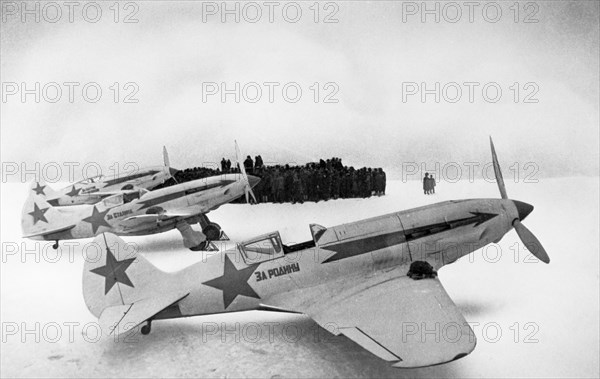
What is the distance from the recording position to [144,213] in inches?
222

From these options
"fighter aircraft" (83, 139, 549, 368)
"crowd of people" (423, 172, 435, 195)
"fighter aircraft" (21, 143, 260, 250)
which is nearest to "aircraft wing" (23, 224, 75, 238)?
"fighter aircraft" (21, 143, 260, 250)

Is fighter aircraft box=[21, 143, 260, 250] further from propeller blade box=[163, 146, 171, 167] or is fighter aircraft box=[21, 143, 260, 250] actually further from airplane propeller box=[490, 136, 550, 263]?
airplane propeller box=[490, 136, 550, 263]

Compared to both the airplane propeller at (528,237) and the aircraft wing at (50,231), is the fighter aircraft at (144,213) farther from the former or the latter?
the airplane propeller at (528,237)

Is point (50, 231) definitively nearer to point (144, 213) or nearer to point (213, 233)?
point (144, 213)

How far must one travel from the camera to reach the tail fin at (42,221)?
5137mm

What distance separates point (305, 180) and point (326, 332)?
5063mm

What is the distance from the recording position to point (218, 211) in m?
7.34

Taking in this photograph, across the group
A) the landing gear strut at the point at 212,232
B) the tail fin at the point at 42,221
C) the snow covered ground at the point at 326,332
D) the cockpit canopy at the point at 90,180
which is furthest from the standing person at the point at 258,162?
the tail fin at the point at 42,221

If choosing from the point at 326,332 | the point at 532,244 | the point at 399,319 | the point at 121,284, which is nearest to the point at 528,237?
the point at 532,244

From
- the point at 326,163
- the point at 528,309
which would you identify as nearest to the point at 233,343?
the point at 528,309

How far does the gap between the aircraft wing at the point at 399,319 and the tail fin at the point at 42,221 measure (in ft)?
11.4

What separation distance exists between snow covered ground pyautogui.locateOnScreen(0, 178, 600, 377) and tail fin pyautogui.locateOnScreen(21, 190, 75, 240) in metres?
0.19

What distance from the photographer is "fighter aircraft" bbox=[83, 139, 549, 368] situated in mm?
2674

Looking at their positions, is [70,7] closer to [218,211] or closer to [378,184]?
[218,211]
